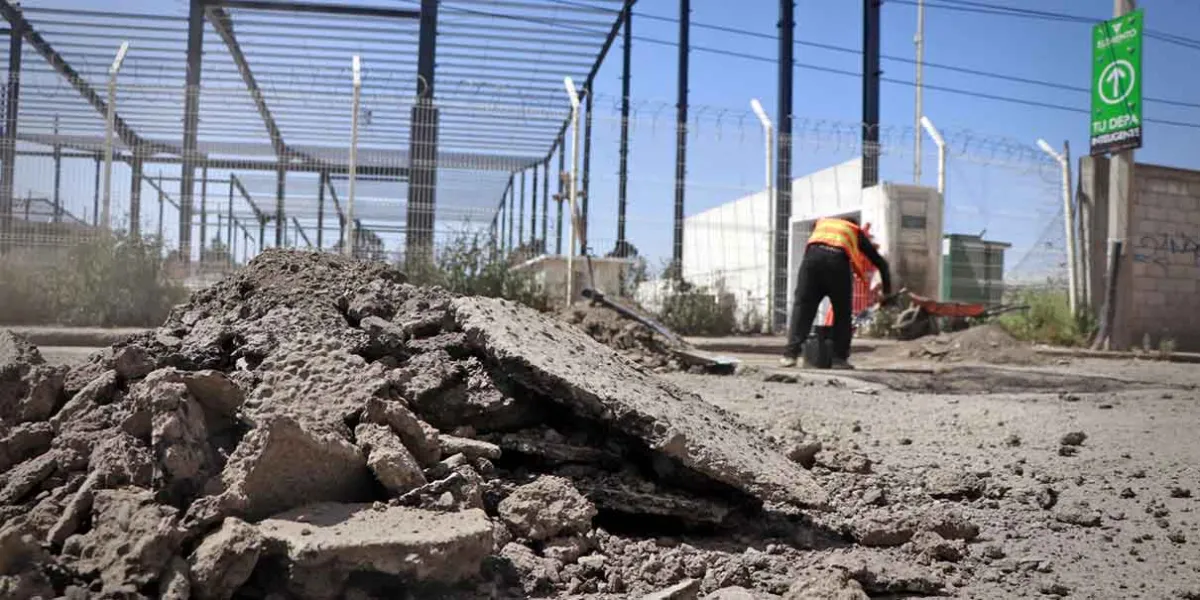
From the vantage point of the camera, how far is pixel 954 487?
3.33m

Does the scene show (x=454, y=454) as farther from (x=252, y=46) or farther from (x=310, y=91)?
(x=252, y=46)

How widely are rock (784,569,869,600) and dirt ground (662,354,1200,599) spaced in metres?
0.35

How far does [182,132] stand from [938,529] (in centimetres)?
1001

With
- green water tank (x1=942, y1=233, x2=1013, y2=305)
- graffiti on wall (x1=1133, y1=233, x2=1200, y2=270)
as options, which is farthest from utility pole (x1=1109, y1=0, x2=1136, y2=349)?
green water tank (x1=942, y1=233, x2=1013, y2=305)

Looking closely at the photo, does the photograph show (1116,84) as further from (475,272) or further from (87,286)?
(87,286)

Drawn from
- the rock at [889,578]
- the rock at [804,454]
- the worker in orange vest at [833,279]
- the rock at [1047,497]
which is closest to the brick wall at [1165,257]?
the worker in orange vest at [833,279]

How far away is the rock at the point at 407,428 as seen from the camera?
2.42 m

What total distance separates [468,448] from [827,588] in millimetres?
1080

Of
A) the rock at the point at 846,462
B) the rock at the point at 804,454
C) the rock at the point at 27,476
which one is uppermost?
the rock at the point at 27,476

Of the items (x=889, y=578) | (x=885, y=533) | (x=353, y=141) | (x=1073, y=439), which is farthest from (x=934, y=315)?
(x=889, y=578)

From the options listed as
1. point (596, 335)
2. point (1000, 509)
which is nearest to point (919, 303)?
point (596, 335)

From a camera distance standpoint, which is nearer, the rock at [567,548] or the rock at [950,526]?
the rock at [567,548]

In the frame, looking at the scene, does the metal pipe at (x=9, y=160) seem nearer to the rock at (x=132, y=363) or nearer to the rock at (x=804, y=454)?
the rock at (x=132, y=363)

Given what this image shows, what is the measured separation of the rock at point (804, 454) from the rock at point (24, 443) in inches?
102
